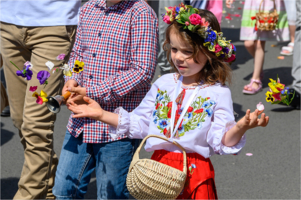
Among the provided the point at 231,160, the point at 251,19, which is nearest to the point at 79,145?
the point at 231,160

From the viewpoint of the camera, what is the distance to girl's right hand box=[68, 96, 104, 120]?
2234mm

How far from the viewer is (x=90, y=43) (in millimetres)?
2598

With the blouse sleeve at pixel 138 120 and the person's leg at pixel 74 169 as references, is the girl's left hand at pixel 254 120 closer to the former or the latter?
the blouse sleeve at pixel 138 120

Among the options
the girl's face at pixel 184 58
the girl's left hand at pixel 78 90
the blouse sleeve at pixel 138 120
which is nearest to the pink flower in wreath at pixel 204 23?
the girl's face at pixel 184 58

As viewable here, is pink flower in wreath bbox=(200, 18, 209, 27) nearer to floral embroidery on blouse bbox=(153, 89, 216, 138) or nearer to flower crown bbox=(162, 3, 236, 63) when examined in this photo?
flower crown bbox=(162, 3, 236, 63)

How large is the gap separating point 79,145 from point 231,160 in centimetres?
209

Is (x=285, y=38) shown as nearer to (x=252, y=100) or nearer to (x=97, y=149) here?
(x=252, y=100)

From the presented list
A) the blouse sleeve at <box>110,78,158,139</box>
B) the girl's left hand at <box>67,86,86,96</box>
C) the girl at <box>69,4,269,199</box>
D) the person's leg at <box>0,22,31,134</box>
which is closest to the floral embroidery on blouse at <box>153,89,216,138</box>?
the girl at <box>69,4,269,199</box>

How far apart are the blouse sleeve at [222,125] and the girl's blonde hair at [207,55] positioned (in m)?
0.10

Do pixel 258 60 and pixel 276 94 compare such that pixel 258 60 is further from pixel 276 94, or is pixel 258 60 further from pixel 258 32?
pixel 276 94

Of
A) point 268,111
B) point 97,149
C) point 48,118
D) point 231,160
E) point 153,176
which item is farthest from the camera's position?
point 268,111

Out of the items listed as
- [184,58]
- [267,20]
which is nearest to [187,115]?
[184,58]

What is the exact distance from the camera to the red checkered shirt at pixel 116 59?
2490mm

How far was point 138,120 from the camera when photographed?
2.36m
